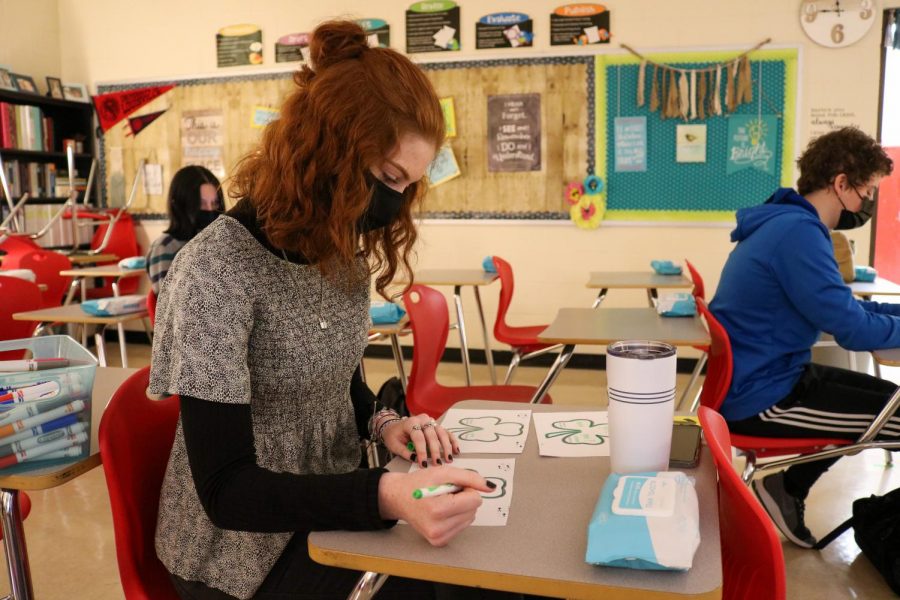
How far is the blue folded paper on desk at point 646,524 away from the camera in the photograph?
0.77m

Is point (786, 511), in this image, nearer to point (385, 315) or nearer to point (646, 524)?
point (385, 315)

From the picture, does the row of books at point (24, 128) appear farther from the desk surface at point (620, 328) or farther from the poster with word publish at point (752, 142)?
the poster with word publish at point (752, 142)

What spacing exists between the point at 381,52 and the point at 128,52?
564cm

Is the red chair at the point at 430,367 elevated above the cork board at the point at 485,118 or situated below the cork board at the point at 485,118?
below

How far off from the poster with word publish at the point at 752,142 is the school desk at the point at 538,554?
4.17 meters

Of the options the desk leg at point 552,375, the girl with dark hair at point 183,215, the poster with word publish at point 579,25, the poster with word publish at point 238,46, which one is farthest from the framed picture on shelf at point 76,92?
the desk leg at point 552,375

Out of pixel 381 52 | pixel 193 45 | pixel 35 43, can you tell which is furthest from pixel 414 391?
pixel 35 43

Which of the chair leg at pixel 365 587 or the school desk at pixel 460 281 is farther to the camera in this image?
the school desk at pixel 460 281

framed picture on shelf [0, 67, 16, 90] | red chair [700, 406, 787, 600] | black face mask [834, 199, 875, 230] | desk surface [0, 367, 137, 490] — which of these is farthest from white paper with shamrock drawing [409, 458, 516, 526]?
framed picture on shelf [0, 67, 16, 90]

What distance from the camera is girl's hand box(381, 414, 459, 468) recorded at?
1139 mm

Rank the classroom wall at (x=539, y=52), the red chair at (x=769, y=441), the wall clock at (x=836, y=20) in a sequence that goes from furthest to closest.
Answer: the classroom wall at (x=539, y=52) → the wall clock at (x=836, y=20) → the red chair at (x=769, y=441)

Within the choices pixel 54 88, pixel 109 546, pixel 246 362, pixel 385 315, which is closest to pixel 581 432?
pixel 246 362

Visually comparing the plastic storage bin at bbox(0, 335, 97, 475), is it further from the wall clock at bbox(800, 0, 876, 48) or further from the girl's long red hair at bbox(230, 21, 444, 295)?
the wall clock at bbox(800, 0, 876, 48)

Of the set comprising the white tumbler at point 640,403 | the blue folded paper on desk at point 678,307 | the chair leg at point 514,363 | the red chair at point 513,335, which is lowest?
the chair leg at point 514,363
